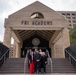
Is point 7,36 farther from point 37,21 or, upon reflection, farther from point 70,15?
point 70,15

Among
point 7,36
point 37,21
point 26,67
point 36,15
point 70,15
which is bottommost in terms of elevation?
point 26,67

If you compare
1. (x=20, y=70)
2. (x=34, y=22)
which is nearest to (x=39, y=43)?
(x=34, y=22)

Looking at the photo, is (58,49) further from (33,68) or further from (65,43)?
(33,68)

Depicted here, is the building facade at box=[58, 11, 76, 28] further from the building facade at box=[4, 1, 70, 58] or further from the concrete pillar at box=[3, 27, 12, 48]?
the concrete pillar at box=[3, 27, 12, 48]

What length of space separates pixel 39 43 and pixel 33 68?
1726 cm

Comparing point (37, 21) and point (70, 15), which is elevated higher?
point (70, 15)

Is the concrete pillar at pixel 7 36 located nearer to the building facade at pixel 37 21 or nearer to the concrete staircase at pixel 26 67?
the building facade at pixel 37 21

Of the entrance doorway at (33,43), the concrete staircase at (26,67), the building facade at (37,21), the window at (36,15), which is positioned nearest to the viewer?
the concrete staircase at (26,67)

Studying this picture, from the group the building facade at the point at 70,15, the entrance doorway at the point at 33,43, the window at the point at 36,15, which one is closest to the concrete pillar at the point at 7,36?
the window at the point at 36,15

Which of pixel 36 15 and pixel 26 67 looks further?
pixel 36 15

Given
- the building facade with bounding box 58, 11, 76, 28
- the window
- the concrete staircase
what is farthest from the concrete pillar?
the building facade with bounding box 58, 11, 76, 28

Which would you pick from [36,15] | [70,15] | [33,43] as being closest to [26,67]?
[36,15]

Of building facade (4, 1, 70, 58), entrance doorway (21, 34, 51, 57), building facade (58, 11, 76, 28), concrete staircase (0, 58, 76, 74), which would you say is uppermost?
building facade (58, 11, 76, 28)

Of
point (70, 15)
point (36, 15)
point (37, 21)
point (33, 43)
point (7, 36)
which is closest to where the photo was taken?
point (7, 36)
